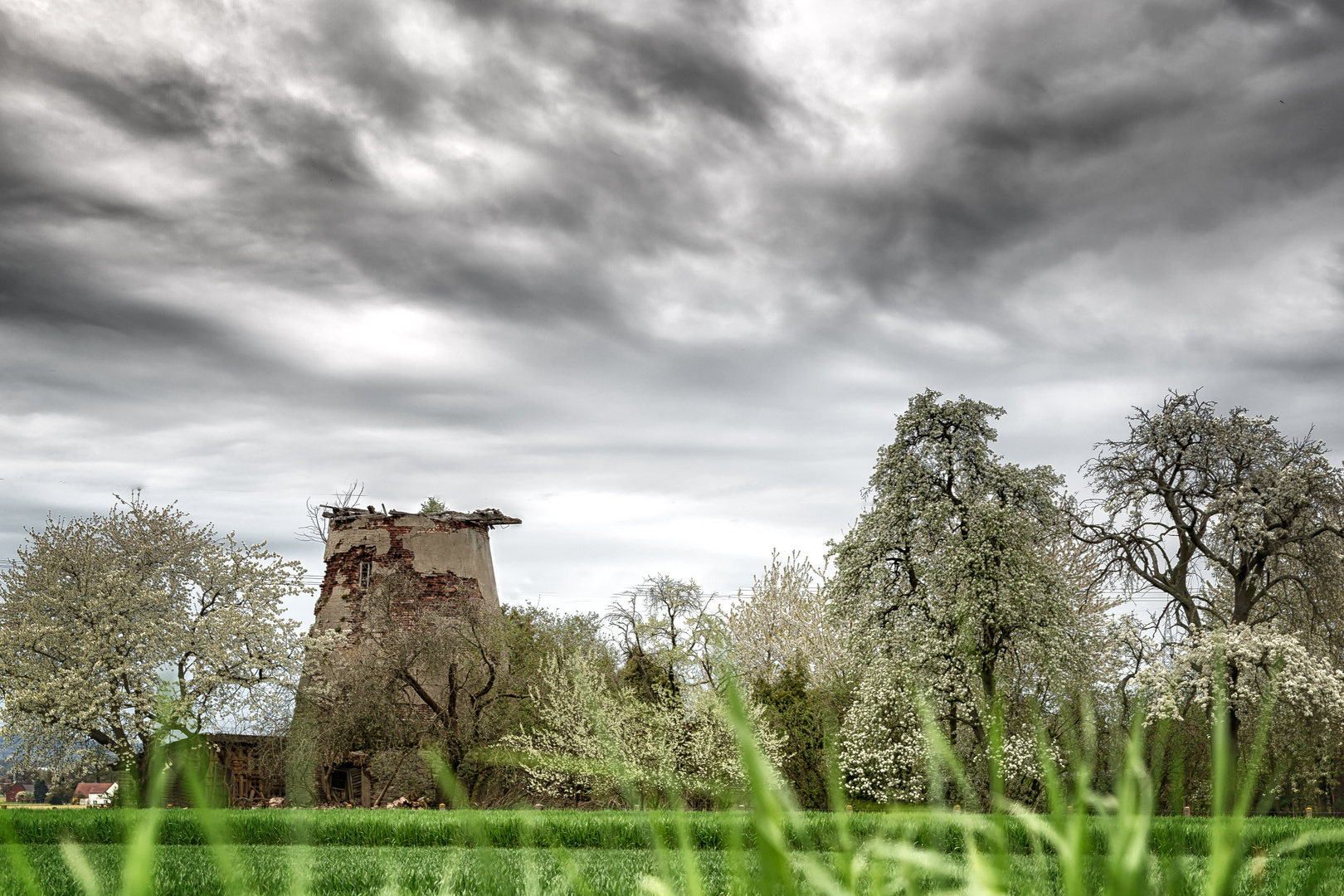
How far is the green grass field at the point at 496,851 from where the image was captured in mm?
1905

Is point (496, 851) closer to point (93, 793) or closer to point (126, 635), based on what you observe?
point (126, 635)

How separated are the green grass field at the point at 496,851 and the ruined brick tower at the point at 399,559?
1768 cm

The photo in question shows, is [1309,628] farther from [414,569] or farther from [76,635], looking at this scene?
[76,635]

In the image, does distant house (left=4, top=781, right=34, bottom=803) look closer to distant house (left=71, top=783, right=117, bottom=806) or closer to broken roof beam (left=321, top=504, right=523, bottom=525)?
distant house (left=71, top=783, right=117, bottom=806)

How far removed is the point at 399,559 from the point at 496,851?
82.4ft

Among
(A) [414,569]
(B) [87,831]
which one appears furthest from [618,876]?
(A) [414,569]

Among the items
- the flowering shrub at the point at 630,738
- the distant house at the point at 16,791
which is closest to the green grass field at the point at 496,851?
the flowering shrub at the point at 630,738

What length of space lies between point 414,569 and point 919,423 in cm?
1960

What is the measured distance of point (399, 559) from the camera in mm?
31562

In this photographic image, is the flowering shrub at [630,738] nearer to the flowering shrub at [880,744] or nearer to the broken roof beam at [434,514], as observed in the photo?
the flowering shrub at [880,744]

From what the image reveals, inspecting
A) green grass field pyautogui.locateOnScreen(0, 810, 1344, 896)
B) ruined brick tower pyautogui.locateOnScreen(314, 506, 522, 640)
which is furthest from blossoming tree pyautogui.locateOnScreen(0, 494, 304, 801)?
green grass field pyautogui.locateOnScreen(0, 810, 1344, 896)

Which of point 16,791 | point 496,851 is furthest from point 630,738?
point 16,791

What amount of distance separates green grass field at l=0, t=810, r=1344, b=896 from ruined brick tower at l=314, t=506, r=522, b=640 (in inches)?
696

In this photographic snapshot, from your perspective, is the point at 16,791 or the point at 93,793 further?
the point at 93,793
